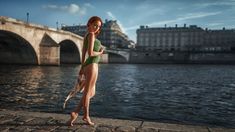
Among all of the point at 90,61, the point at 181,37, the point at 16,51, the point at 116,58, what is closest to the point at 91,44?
the point at 90,61

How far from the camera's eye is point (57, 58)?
52188 mm

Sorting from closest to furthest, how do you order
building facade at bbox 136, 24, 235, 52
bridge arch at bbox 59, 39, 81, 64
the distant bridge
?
the distant bridge
bridge arch at bbox 59, 39, 81, 64
building facade at bbox 136, 24, 235, 52

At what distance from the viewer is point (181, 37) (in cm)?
14975

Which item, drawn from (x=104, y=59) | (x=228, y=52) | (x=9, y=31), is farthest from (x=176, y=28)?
(x=9, y=31)

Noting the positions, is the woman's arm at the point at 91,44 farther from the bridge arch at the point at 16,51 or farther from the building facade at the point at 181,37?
the building facade at the point at 181,37

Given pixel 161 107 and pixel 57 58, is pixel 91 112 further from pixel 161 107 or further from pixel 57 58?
pixel 57 58

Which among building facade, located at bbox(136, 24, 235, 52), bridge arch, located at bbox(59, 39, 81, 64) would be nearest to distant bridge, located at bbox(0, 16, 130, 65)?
bridge arch, located at bbox(59, 39, 81, 64)

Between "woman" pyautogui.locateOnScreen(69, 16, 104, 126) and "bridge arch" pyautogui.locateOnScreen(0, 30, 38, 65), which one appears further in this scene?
"bridge arch" pyautogui.locateOnScreen(0, 30, 38, 65)

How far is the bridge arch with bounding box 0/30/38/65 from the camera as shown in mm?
46200

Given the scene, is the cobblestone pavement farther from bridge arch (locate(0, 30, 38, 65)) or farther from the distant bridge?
bridge arch (locate(0, 30, 38, 65))

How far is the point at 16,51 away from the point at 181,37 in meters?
113

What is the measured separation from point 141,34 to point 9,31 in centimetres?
12103

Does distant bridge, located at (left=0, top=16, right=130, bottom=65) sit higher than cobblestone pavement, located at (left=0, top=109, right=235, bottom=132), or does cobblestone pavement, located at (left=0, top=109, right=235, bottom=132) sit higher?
distant bridge, located at (left=0, top=16, right=130, bottom=65)

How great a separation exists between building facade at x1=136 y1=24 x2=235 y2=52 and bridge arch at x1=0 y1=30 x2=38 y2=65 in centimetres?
9751
